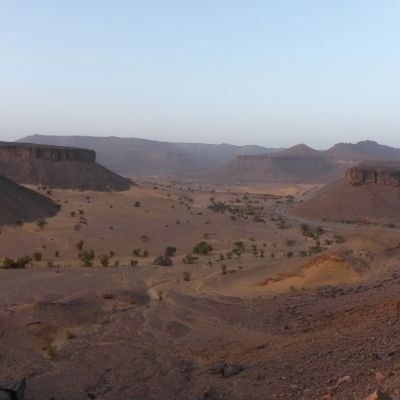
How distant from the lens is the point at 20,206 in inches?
2039

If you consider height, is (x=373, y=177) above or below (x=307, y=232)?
above

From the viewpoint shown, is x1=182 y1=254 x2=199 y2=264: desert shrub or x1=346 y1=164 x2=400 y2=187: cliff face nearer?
x1=182 y1=254 x2=199 y2=264: desert shrub

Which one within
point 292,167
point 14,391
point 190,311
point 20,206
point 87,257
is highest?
point 292,167

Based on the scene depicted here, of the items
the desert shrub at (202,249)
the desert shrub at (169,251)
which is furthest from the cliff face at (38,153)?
the desert shrub at (202,249)

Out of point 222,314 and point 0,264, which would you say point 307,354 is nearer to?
point 222,314

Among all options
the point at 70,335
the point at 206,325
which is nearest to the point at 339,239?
the point at 206,325

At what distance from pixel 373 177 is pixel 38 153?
48289mm

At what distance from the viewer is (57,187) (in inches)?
3300

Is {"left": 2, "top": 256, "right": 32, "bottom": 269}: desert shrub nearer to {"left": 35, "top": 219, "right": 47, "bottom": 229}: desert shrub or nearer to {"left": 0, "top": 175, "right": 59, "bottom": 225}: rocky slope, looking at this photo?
{"left": 0, "top": 175, "right": 59, "bottom": 225}: rocky slope

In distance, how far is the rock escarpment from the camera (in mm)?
85812

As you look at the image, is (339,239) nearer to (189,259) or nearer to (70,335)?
(189,259)

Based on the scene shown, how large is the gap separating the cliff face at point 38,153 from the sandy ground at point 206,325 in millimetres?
53494

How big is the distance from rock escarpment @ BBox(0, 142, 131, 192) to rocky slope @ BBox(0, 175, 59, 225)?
85.4 ft

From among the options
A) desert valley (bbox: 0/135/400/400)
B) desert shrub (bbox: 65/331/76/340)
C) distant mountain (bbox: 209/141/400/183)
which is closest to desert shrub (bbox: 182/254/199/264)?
desert valley (bbox: 0/135/400/400)
